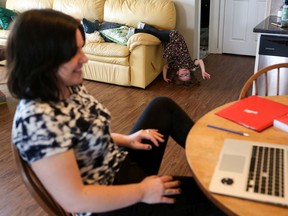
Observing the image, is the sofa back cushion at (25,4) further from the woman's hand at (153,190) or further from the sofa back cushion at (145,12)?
the woman's hand at (153,190)

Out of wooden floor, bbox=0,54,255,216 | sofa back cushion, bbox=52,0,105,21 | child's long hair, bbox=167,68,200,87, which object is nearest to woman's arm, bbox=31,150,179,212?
wooden floor, bbox=0,54,255,216

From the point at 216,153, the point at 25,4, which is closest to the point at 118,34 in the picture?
the point at 25,4

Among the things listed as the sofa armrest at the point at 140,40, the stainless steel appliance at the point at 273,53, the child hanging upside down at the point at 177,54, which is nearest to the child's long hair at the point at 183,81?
the child hanging upside down at the point at 177,54

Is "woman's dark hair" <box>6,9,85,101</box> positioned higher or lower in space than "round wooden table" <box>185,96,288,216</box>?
higher

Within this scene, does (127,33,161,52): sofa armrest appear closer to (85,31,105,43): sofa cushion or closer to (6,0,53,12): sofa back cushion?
(85,31,105,43): sofa cushion

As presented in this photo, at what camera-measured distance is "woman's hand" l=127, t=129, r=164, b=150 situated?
135 cm

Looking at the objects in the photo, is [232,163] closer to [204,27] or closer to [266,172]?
[266,172]

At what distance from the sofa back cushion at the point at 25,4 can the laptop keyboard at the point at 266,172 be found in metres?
4.27

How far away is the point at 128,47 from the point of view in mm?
3627

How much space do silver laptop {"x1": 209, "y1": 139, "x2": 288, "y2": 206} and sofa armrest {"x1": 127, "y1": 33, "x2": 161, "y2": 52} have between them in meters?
2.49

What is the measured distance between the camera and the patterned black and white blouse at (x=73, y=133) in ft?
2.98

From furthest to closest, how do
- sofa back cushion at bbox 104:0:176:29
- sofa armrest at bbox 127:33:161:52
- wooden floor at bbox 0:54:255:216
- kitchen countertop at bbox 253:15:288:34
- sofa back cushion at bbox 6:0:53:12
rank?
sofa back cushion at bbox 6:0:53:12 < sofa back cushion at bbox 104:0:176:29 < sofa armrest at bbox 127:33:161:52 < kitchen countertop at bbox 253:15:288:34 < wooden floor at bbox 0:54:255:216

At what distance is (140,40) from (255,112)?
2.33 m

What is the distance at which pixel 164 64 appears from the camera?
413 cm
